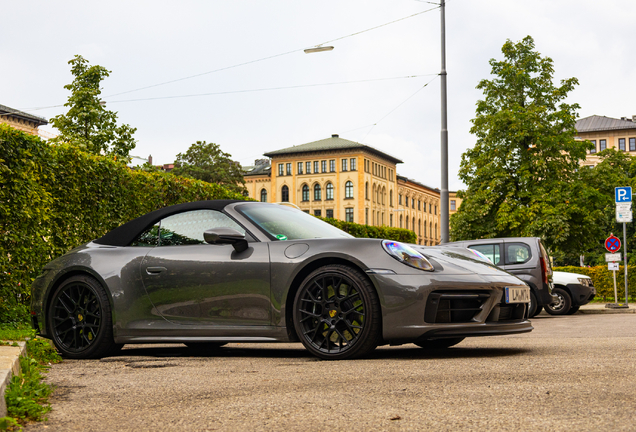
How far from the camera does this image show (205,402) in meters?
3.87

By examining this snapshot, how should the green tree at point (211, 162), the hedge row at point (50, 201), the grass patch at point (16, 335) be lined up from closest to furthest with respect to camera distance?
the grass patch at point (16, 335)
the hedge row at point (50, 201)
the green tree at point (211, 162)

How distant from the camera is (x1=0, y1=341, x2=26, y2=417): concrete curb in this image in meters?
3.46

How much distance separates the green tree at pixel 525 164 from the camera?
114 feet

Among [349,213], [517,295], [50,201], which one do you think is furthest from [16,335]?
[349,213]

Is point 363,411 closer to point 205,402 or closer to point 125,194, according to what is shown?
point 205,402

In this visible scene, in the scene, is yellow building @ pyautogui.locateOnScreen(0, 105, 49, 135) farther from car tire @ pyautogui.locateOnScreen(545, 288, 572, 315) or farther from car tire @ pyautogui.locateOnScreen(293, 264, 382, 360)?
car tire @ pyautogui.locateOnScreen(293, 264, 382, 360)

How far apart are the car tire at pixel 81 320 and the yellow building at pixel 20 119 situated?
190 feet

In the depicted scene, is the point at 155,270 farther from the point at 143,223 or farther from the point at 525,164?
the point at 525,164

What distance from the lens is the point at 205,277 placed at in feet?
20.2

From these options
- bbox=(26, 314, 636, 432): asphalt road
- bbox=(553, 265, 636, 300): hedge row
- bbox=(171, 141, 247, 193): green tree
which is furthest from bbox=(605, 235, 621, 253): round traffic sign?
bbox=(171, 141, 247, 193): green tree

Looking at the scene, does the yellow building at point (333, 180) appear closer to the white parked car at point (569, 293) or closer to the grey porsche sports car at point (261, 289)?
the white parked car at point (569, 293)

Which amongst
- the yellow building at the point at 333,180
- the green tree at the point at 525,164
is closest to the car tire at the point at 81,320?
the green tree at the point at 525,164

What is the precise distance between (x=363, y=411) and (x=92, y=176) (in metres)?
9.10

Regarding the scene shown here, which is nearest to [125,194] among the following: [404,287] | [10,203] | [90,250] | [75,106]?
[10,203]
